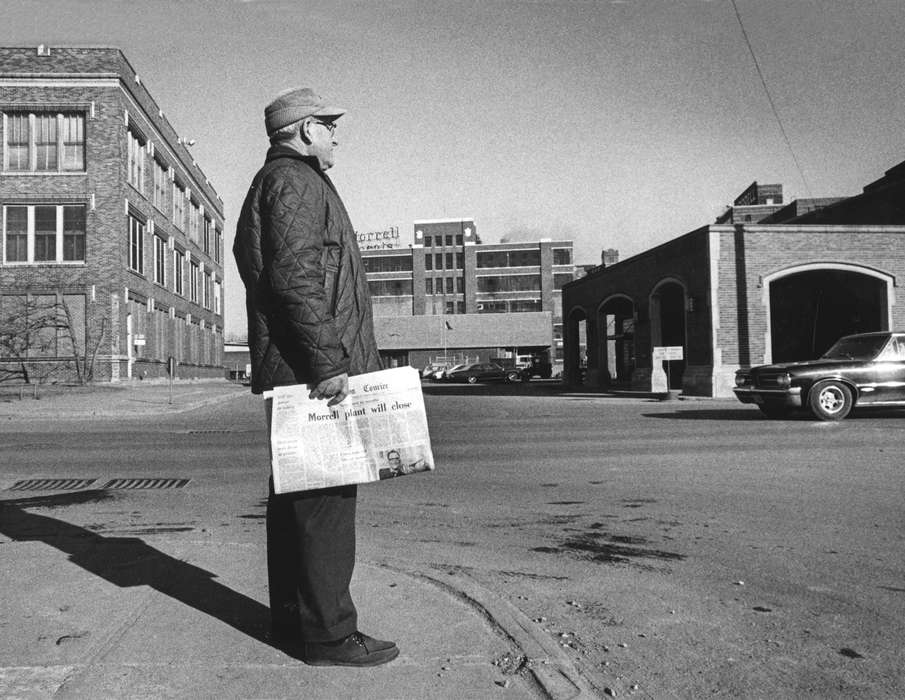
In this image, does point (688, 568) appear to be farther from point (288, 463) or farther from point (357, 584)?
point (288, 463)

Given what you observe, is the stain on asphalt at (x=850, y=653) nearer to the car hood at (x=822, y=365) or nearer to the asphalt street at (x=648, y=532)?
the asphalt street at (x=648, y=532)

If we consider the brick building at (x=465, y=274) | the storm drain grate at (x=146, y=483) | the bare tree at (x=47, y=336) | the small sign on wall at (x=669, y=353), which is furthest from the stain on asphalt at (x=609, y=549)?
the brick building at (x=465, y=274)

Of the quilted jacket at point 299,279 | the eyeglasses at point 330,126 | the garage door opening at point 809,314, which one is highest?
the garage door opening at point 809,314

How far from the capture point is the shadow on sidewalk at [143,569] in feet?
10.9

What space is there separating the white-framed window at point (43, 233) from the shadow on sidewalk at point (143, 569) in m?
31.4

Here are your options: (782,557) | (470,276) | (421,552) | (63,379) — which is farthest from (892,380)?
(470,276)

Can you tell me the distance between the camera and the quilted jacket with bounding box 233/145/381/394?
110 inches

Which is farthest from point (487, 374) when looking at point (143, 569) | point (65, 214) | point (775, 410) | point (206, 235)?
point (143, 569)

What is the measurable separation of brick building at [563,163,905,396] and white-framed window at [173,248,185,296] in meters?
24.8

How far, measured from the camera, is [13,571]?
3959mm

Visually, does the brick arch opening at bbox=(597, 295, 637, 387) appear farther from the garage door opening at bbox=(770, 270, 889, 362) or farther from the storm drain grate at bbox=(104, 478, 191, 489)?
the storm drain grate at bbox=(104, 478, 191, 489)

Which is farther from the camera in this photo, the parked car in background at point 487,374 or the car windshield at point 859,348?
the parked car in background at point 487,374

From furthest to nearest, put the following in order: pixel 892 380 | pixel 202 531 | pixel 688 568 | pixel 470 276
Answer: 1. pixel 470 276
2. pixel 892 380
3. pixel 202 531
4. pixel 688 568

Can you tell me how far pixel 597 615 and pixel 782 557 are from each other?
1.67m
